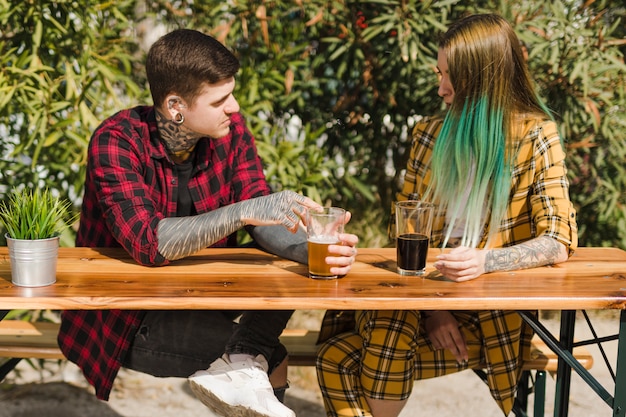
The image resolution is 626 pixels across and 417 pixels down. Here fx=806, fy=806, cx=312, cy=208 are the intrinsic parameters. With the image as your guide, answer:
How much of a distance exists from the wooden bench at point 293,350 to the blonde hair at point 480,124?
1.82 feet

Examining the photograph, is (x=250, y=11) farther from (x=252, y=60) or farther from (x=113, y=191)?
(x=113, y=191)

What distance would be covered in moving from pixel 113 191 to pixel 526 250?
1.24 metres

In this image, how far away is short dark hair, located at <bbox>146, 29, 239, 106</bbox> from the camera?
245cm

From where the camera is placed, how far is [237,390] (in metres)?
2.25

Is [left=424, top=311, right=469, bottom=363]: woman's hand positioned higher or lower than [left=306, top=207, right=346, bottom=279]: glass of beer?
lower

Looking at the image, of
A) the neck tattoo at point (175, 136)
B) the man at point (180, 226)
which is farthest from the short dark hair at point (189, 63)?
the neck tattoo at point (175, 136)

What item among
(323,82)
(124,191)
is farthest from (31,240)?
(323,82)

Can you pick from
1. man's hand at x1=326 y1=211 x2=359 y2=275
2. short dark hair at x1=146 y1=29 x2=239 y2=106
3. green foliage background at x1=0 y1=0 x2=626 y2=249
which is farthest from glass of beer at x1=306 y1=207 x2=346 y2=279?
green foliage background at x1=0 y1=0 x2=626 y2=249

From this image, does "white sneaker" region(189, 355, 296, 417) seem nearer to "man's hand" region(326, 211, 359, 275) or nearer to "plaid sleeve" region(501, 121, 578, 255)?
"man's hand" region(326, 211, 359, 275)

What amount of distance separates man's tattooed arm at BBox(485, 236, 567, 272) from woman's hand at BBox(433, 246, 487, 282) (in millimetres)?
91

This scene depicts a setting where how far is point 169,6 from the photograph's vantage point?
4215 millimetres

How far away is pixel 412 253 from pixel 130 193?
860 millimetres

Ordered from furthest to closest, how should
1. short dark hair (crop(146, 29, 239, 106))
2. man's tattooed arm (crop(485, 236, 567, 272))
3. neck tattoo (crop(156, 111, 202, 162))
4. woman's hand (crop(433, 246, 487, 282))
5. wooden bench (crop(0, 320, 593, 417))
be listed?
wooden bench (crop(0, 320, 593, 417))
neck tattoo (crop(156, 111, 202, 162))
short dark hair (crop(146, 29, 239, 106))
man's tattooed arm (crop(485, 236, 567, 272))
woman's hand (crop(433, 246, 487, 282))

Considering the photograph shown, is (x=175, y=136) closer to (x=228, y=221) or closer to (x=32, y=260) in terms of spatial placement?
(x=228, y=221)
